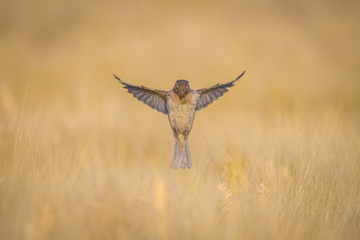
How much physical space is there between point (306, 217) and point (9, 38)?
31.6 feet

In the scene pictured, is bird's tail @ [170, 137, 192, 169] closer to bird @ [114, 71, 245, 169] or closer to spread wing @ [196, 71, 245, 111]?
bird @ [114, 71, 245, 169]

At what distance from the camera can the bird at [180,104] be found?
3234mm

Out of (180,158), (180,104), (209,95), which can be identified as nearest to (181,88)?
(180,104)

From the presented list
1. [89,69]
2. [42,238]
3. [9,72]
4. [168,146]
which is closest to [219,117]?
[168,146]

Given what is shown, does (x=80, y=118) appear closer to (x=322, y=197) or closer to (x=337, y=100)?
(x=322, y=197)

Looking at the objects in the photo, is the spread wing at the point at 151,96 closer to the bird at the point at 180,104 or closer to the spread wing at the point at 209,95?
the bird at the point at 180,104

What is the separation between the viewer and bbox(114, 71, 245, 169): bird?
3.23 meters

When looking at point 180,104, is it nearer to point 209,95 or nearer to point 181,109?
point 181,109

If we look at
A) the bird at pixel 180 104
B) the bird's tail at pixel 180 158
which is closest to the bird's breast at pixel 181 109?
the bird at pixel 180 104

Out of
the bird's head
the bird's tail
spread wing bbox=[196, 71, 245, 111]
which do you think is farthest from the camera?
spread wing bbox=[196, 71, 245, 111]

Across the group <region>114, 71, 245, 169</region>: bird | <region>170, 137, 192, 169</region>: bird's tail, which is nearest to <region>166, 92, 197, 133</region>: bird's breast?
<region>114, 71, 245, 169</region>: bird

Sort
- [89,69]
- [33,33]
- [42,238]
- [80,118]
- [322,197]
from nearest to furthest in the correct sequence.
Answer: [42,238] < [322,197] < [80,118] < [89,69] < [33,33]

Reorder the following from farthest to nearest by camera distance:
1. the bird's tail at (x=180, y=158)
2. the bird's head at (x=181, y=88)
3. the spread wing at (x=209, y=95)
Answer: the spread wing at (x=209, y=95), the bird's tail at (x=180, y=158), the bird's head at (x=181, y=88)

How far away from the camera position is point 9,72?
9102 millimetres
